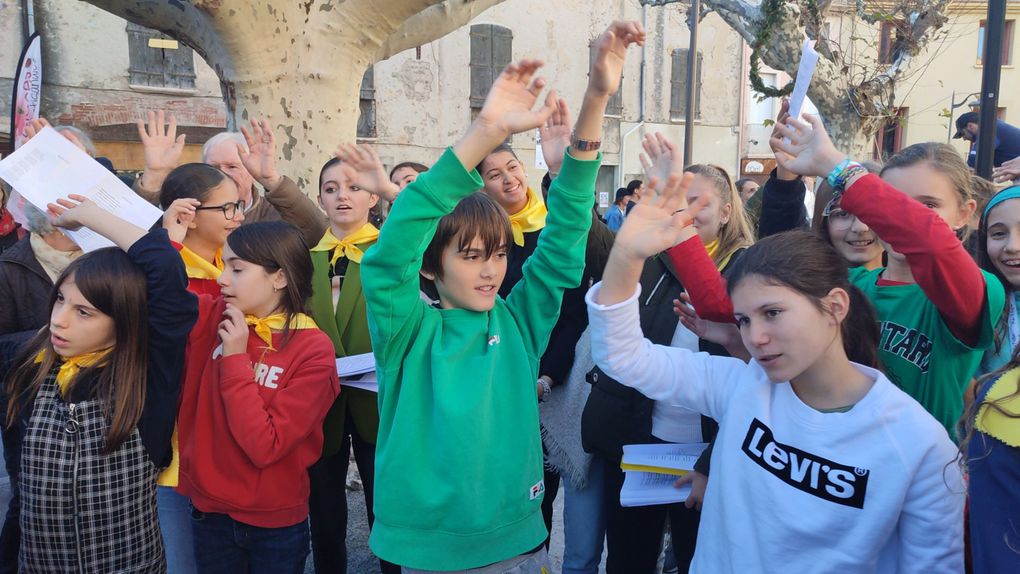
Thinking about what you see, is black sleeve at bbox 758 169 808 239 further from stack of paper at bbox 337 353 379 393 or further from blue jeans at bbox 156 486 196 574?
blue jeans at bbox 156 486 196 574

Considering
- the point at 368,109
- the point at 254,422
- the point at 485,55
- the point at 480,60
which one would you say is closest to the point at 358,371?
the point at 254,422

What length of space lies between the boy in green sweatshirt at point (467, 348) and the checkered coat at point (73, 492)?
0.85 m

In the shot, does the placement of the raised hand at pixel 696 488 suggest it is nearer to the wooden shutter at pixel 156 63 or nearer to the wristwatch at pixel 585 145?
the wristwatch at pixel 585 145

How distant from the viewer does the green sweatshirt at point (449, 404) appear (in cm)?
170

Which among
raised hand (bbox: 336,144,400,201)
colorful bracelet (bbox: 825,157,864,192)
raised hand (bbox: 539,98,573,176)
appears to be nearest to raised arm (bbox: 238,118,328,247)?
raised hand (bbox: 336,144,400,201)

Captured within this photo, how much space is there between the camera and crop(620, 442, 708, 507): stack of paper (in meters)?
2.00

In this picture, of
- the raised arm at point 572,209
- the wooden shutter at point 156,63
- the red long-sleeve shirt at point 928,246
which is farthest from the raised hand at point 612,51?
the wooden shutter at point 156,63

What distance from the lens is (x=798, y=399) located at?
1.60m

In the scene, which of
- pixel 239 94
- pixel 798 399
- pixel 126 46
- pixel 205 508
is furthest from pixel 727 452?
pixel 126 46

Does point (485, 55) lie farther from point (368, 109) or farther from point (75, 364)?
point (75, 364)

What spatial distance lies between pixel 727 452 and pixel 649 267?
907 millimetres

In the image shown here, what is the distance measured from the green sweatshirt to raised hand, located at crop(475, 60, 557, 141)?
5.2 inches

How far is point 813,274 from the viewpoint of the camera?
159 centimetres

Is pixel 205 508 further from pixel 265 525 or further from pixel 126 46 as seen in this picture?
pixel 126 46
